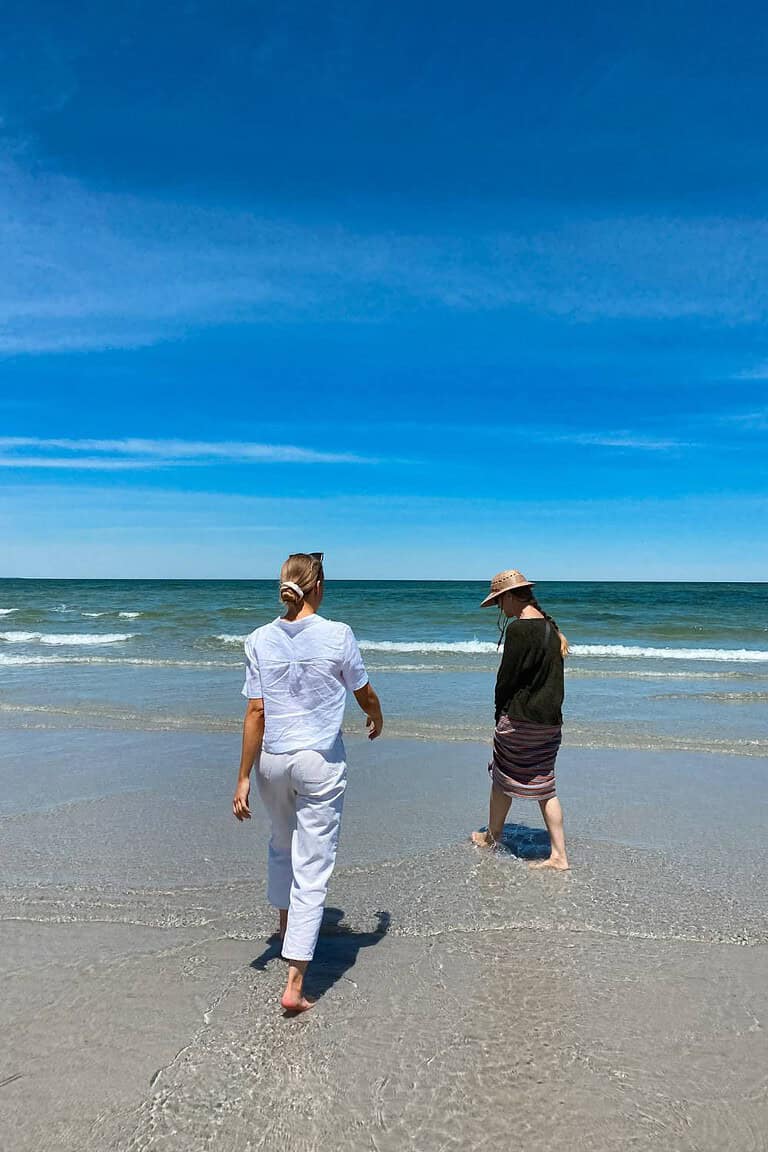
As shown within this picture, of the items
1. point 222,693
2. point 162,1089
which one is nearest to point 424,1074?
point 162,1089

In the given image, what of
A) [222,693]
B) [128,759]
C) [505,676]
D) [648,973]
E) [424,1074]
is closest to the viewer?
[424,1074]

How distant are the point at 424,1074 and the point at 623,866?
8.72 feet

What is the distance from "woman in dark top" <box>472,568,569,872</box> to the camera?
4961 mm

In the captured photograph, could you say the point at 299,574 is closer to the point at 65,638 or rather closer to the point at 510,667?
the point at 510,667

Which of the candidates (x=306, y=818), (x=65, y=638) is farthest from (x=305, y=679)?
(x=65, y=638)

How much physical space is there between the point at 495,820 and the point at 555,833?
0.50 metres

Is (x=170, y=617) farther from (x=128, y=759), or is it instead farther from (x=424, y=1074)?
(x=424, y=1074)

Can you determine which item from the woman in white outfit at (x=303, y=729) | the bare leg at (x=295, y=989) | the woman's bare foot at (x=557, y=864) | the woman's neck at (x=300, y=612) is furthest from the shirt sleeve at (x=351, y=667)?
the woman's bare foot at (x=557, y=864)

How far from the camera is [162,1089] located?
2787 millimetres

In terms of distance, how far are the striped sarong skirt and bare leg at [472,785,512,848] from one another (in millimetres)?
227

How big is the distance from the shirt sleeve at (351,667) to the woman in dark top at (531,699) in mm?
1706

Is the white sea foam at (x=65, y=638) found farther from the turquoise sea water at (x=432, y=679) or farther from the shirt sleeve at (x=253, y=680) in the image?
the shirt sleeve at (x=253, y=680)

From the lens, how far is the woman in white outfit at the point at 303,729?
3363 millimetres

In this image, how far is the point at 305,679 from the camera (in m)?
3.40
